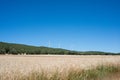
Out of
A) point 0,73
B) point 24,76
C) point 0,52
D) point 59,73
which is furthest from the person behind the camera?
point 0,52

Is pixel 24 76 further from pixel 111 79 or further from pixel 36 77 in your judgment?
pixel 111 79

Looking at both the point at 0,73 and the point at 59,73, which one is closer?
the point at 0,73

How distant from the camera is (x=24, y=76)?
703 centimetres

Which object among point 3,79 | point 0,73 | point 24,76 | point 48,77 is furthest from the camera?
point 48,77

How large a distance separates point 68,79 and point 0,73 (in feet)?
9.09

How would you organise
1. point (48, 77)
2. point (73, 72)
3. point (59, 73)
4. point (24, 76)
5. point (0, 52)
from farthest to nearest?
point (0, 52)
point (73, 72)
point (59, 73)
point (48, 77)
point (24, 76)

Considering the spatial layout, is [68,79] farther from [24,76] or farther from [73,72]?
[24,76]

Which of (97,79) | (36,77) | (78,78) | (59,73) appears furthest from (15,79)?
(97,79)

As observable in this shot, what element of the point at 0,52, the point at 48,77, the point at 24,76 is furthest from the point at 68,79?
the point at 0,52

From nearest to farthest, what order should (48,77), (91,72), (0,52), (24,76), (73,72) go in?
(24,76) < (48,77) < (73,72) < (91,72) < (0,52)

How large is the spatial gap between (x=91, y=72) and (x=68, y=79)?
266cm

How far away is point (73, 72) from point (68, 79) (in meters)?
0.90

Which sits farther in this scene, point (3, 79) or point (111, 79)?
point (111, 79)

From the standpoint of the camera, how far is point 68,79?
27.2 ft
